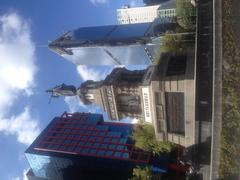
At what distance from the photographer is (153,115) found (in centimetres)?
2388

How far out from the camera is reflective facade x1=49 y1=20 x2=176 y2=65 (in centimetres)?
4244

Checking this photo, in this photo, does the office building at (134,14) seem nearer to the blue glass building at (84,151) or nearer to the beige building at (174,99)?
the blue glass building at (84,151)

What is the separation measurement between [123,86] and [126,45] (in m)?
19.3

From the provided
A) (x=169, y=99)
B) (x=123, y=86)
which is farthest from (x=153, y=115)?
(x=123, y=86)

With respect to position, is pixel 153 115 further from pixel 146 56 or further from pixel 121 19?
pixel 121 19

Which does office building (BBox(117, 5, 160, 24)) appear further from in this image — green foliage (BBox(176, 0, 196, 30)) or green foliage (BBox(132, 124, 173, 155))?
green foliage (BBox(132, 124, 173, 155))

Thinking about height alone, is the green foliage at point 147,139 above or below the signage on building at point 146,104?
below

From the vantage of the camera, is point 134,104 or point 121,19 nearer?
point 134,104

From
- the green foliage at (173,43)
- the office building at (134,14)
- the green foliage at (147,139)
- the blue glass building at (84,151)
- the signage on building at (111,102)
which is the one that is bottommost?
the blue glass building at (84,151)

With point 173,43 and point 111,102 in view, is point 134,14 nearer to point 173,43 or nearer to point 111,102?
point 173,43

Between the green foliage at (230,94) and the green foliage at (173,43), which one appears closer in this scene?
the green foliage at (230,94)

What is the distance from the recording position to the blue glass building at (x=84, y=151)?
5006 cm

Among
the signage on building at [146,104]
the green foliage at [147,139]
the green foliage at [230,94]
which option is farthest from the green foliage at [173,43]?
the green foliage at [147,139]

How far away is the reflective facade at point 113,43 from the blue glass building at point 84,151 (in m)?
15.9
